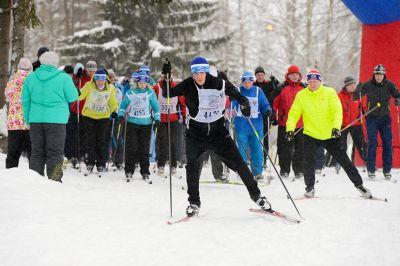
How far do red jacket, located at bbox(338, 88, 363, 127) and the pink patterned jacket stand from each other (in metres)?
6.53

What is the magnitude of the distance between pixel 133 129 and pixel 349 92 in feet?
16.1

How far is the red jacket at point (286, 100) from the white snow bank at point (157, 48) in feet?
41.9

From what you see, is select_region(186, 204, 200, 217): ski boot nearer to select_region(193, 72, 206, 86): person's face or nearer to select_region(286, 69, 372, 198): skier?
select_region(193, 72, 206, 86): person's face

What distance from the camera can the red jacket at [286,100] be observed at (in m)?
9.55

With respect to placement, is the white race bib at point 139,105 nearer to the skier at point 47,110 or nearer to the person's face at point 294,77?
the skier at point 47,110

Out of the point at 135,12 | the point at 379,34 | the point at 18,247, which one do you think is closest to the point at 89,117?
the point at 18,247

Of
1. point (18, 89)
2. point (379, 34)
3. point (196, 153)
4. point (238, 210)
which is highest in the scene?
point (379, 34)

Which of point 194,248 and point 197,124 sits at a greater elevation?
point 197,124

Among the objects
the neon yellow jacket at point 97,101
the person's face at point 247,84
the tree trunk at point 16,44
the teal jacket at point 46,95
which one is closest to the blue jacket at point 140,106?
the neon yellow jacket at point 97,101

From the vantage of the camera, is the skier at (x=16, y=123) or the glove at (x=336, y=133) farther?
the skier at (x=16, y=123)

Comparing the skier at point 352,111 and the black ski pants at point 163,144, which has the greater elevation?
the skier at point 352,111

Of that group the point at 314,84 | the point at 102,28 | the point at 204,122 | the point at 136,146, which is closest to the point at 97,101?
the point at 136,146

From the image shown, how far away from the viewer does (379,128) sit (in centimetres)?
943

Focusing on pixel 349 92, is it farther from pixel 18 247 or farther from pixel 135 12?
pixel 135 12
